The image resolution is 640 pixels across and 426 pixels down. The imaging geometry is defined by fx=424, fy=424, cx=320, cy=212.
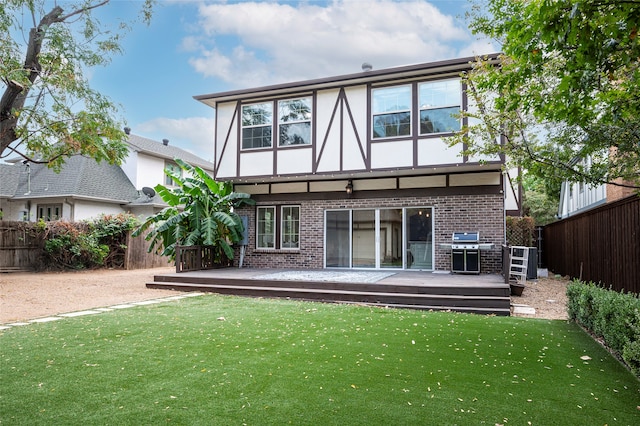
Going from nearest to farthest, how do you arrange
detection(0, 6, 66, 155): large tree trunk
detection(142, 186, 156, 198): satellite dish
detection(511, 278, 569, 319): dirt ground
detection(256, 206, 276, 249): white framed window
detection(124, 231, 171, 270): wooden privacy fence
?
detection(511, 278, 569, 319): dirt ground, detection(0, 6, 66, 155): large tree trunk, detection(256, 206, 276, 249): white framed window, detection(124, 231, 171, 270): wooden privacy fence, detection(142, 186, 156, 198): satellite dish

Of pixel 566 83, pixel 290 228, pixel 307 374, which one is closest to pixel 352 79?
pixel 290 228

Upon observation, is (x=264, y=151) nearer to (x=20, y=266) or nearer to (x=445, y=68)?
(x=445, y=68)

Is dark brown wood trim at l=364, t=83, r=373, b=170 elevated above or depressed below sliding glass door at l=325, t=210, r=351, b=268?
above

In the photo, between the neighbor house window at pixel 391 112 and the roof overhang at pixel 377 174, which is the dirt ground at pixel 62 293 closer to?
the roof overhang at pixel 377 174

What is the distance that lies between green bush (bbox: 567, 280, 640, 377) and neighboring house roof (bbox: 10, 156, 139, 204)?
20.5 meters

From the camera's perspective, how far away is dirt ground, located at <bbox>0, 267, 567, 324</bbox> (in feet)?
27.0

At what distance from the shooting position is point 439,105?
38.1 ft

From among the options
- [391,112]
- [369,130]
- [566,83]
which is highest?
[391,112]

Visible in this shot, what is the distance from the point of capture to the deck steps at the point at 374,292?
27.4 ft

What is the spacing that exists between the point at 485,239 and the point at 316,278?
194 inches

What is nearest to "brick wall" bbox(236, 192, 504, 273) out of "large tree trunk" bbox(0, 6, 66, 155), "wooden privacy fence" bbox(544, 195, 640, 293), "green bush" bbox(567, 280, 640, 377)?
"wooden privacy fence" bbox(544, 195, 640, 293)

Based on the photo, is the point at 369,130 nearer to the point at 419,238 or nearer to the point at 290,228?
the point at 419,238

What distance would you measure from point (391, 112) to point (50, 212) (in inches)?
704

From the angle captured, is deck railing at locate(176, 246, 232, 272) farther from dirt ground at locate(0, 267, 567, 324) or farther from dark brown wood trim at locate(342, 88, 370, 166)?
dark brown wood trim at locate(342, 88, 370, 166)
